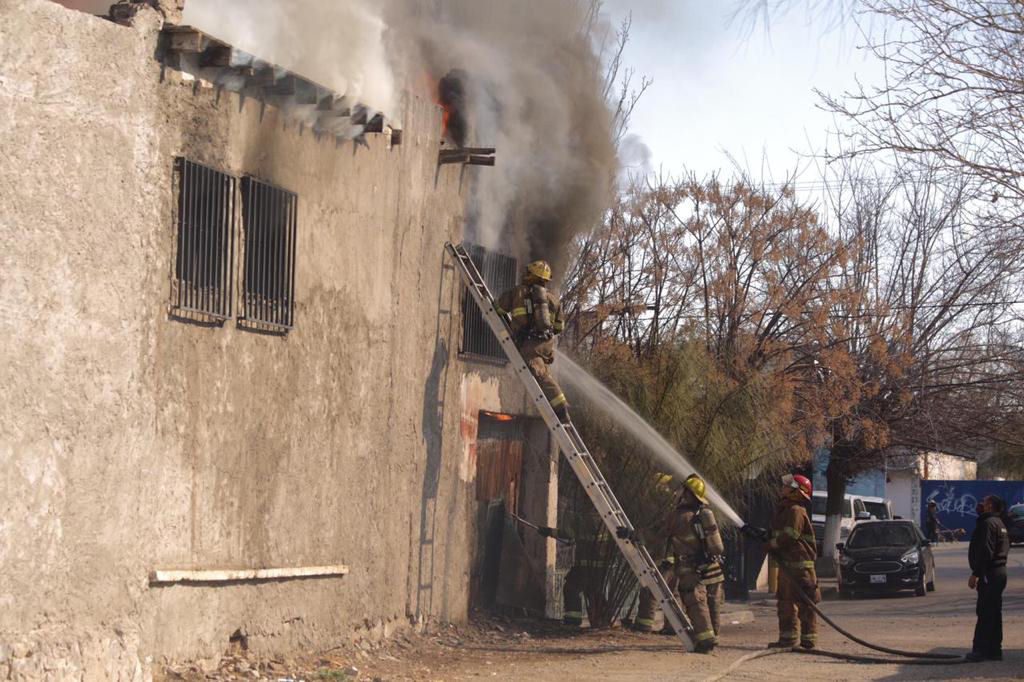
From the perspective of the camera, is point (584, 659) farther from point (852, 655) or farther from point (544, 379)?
point (852, 655)

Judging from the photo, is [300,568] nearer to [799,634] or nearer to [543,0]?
[799,634]

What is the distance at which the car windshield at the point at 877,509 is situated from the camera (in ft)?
129

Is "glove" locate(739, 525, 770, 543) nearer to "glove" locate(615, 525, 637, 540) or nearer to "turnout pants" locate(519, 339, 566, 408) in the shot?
"glove" locate(615, 525, 637, 540)

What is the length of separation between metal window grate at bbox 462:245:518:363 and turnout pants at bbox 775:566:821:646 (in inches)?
146

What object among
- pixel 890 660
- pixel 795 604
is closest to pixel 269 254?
pixel 795 604

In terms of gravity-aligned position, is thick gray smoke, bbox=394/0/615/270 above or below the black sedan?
above

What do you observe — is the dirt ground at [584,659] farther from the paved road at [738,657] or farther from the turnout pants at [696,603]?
the turnout pants at [696,603]

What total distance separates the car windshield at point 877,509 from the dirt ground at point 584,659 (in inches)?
904

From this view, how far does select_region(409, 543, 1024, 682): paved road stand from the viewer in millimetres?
11180

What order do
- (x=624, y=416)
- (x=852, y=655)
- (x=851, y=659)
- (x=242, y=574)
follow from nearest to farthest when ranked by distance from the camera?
1. (x=242, y=574)
2. (x=851, y=659)
3. (x=852, y=655)
4. (x=624, y=416)

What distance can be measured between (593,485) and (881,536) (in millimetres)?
13487

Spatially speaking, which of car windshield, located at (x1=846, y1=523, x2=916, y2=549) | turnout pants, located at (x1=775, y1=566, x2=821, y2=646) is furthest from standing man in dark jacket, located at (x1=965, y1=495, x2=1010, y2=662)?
car windshield, located at (x1=846, y1=523, x2=916, y2=549)

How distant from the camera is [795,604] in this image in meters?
13.4

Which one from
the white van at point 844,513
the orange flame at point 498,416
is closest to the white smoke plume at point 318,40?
the orange flame at point 498,416
